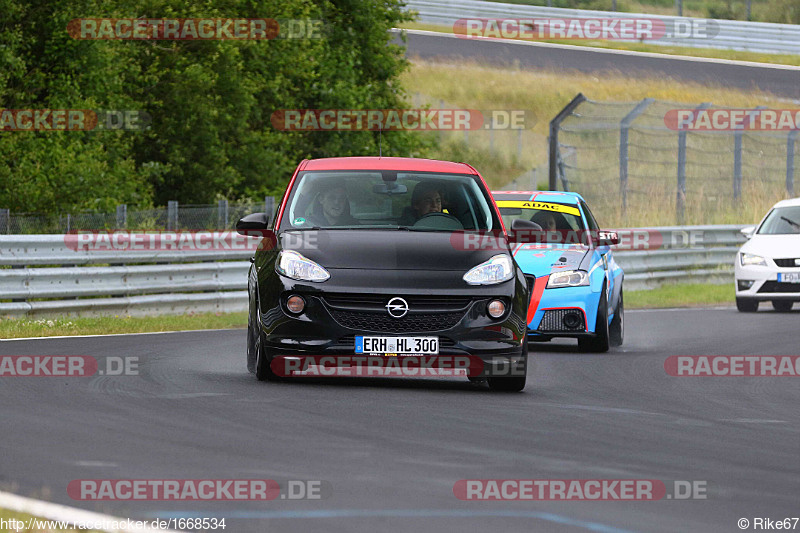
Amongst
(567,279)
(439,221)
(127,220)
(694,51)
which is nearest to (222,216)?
(127,220)

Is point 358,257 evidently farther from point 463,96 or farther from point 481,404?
point 463,96

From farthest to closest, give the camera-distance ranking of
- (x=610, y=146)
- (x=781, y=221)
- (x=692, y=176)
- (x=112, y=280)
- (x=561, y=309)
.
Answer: (x=610, y=146) → (x=692, y=176) → (x=781, y=221) → (x=112, y=280) → (x=561, y=309)

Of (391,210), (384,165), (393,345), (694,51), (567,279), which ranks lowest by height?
(393,345)

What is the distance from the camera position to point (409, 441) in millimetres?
8023

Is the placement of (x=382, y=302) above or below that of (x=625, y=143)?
below

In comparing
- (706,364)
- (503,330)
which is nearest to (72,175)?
(706,364)

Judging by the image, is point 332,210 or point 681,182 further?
point 681,182

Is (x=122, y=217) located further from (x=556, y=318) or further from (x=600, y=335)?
(x=600, y=335)

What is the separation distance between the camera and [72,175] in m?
23.4

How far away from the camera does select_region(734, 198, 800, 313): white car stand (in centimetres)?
2066

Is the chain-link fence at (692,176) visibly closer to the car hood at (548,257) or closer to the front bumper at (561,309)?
the car hood at (548,257)

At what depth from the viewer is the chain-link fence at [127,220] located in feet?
67.8

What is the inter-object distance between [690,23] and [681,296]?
27309 millimetres

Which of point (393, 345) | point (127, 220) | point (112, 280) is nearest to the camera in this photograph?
point (393, 345)
